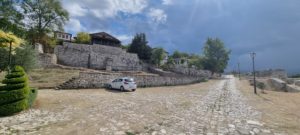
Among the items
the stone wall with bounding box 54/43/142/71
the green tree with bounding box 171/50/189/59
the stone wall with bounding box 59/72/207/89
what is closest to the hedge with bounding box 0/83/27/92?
the stone wall with bounding box 59/72/207/89

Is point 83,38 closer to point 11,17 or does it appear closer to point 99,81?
point 11,17

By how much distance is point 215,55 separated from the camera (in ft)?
209

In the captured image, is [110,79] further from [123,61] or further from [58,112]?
[123,61]

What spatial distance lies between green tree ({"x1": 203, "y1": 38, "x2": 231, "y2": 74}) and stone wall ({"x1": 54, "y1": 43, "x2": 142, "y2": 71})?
26101 millimetres

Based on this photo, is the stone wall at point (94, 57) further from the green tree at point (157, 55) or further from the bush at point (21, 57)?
the bush at point (21, 57)

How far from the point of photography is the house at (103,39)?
182 ft

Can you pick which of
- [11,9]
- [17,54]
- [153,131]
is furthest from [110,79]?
[11,9]

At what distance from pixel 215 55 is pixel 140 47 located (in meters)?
24.5

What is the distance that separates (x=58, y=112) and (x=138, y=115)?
13.6 feet

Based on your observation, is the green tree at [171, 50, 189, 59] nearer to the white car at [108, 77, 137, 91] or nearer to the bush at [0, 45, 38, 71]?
the white car at [108, 77, 137, 91]

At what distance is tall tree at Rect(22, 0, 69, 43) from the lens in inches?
1487

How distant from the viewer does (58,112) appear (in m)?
10.1

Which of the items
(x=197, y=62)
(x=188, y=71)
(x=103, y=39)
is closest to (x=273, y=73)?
(x=197, y=62)

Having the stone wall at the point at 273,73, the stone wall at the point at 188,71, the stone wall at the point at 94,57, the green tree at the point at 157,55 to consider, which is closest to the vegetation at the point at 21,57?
the stone wall at the point at 94,57
